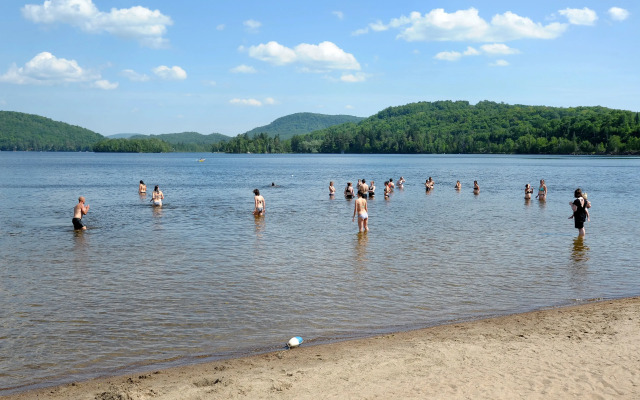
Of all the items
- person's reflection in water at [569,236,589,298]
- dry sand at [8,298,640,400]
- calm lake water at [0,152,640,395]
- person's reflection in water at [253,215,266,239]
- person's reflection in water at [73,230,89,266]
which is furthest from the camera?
person's reflection in water at [253,215,266,239]

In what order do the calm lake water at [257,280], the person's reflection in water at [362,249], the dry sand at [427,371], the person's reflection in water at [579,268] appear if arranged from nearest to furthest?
the dry sand at [427,371] → the calm lake water at [257,280] → the person's reflection in water at [579,268] → the person's reflection in water at [362,249]

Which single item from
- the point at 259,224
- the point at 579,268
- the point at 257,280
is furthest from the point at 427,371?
the point at 259,224

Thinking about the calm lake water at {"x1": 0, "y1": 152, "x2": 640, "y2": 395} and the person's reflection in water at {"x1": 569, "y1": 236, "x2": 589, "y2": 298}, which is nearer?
the calm lake water at {"x1": 0, "y1": 152, "x2": 640, "y2": 395}

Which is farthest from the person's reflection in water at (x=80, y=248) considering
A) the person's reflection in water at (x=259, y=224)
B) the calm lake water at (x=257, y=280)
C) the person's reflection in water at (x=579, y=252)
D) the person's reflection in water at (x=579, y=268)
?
the person's reflection in water at (x=579, y=252)

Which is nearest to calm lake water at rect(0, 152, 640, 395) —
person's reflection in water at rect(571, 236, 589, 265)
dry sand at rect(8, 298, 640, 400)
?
person's reflection in water at rect(571, 236, 589, 265)

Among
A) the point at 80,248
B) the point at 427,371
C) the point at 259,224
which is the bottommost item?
the point at 259,224

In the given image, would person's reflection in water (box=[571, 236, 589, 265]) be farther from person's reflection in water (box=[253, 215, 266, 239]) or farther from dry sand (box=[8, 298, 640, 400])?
person's reflection in water (box=[253, 215, 266, 239])

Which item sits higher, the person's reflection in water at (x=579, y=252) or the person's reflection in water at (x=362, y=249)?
the person's reflection in water at (x=362, y=249)

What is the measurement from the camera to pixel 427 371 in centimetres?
805

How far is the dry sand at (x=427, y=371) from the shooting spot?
24.0 feet

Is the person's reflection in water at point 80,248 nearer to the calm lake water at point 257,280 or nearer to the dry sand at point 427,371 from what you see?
the calm lake water at point 257,280

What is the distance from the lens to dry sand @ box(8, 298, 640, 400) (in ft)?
24.0

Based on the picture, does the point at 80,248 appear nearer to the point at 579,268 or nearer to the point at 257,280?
the point at 257,280

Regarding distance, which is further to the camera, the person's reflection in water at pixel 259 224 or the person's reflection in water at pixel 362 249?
the person's reflection in water at pixel 259 224
